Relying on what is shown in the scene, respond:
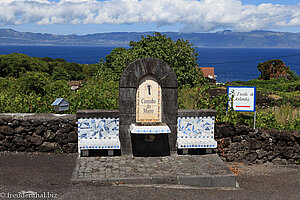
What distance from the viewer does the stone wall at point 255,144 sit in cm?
877

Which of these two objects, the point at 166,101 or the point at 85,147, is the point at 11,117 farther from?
the point at 166,101

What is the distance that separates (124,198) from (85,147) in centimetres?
211

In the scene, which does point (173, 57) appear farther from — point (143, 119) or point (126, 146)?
point (126, 146)

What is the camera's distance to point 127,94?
7973 mm

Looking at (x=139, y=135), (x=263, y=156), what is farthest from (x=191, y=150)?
(x=263, y=156)

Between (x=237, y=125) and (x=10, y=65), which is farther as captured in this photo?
(x=10, y=65)

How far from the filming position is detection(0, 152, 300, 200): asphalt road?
6.12m

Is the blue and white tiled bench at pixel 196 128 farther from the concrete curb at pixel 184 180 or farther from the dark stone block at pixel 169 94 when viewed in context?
the concrete curb at pixel 184 180

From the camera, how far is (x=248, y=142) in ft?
28.8

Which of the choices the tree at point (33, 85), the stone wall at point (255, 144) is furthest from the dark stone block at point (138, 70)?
the tree at point (33, 85)

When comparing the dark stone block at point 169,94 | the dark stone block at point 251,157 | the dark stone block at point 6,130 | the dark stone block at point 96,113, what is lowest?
the dark stone block at point 251,157

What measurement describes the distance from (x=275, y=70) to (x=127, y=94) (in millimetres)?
45821

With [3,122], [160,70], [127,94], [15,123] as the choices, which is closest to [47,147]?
[15,123]

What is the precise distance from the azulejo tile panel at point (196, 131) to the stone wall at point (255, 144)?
1.37 feet
